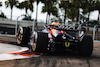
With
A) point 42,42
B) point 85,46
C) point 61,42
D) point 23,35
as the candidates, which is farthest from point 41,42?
point 23,35

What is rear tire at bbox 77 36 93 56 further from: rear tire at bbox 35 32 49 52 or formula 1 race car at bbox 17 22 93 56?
rear tire at bbox 35 32 49 52

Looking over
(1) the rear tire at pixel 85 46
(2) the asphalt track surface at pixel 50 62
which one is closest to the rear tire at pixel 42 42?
(2) the asphalt track surface at pixel 50 62

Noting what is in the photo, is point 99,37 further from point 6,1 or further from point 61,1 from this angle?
point 6,1

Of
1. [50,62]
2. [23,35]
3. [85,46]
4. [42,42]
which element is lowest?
[50,62]

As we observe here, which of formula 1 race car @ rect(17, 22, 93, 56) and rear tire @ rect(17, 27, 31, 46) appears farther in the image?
rear tire @ rect(17, 27, 31, 46)

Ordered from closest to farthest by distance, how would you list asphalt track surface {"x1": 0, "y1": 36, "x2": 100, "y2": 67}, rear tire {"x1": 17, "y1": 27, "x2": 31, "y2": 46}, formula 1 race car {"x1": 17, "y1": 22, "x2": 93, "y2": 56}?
1. asphalt track surface {"x1": 0, "y1": 36, "x2": 100, "y2": 67}
2. formula 1 race car {"x1": 17, "y1": 22, "x2": 93, "y2": 56}
3. rear tire {"x1": 17, "y1": 27, "x2": 31, "y2": 46}

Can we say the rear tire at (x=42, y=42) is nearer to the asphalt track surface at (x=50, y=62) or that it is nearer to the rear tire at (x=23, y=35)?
the asphalt track surface at (x=50, y=62)

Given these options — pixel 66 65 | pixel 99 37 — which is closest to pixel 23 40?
pixel 66 65

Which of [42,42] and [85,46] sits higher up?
[42,42]

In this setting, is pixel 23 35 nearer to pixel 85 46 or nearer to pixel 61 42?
pixel 61 42

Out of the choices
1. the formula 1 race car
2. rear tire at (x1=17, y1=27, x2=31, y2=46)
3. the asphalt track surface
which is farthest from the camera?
rear tire at (x1=17, y1=27, x2=31, y2=46)

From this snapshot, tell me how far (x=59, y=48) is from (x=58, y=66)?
144 centimetres

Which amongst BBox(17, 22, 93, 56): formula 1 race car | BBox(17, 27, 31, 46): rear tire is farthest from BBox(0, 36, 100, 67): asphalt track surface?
BBox(17, 27, 31, 46): rear tire

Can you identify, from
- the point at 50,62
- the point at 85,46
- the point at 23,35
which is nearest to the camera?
the point at 50,62
